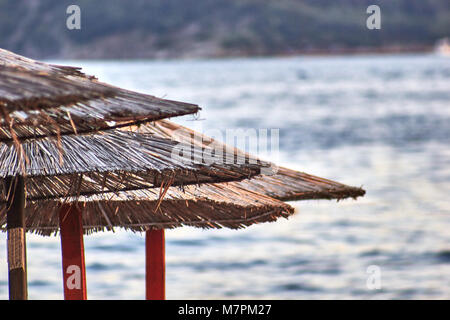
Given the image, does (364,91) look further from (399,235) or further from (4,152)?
(4,152)

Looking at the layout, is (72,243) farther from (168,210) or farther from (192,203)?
(192,203)

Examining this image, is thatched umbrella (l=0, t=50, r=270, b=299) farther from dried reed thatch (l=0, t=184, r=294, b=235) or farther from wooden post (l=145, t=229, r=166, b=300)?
wooden post (l=145, t=229, r=166, b=300)

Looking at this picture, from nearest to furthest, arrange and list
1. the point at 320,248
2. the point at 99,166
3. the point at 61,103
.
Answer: the point at 61,103 < the point at 99,166 < the point at 320,248

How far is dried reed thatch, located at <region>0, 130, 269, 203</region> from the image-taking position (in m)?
4.00

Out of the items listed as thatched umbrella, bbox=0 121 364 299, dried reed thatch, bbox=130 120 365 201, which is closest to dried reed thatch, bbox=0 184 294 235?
thatched umbrella, bbox=0 121 364 299

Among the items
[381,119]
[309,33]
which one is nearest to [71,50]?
[309,33]

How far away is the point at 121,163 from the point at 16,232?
652mm

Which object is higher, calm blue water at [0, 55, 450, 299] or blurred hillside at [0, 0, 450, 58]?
blurred hillside at [0, 0, 450, 58]

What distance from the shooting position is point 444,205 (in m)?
23.4

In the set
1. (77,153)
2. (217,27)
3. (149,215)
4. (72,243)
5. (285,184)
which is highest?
(217,27)

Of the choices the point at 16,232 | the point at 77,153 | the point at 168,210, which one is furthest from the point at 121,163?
the point at 168,210

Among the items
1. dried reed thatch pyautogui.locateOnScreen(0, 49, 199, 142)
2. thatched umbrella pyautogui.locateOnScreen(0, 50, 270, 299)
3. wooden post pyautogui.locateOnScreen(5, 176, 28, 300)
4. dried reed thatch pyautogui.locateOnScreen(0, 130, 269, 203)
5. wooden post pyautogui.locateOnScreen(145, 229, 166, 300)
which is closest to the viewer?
dried reed thatch pyautogui.locateOnScreen(0, 49, 199, 142)

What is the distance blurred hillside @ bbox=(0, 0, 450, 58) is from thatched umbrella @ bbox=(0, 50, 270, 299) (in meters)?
120

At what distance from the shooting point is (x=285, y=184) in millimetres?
5203
